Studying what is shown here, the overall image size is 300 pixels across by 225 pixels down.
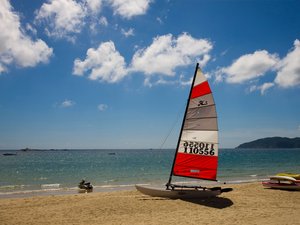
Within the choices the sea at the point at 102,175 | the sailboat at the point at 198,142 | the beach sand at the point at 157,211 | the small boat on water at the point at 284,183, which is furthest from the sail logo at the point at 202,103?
the sea at the point at 102,175

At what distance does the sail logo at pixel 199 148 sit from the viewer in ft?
49.2

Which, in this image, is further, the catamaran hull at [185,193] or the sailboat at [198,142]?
the catamaran hull at [185,193]

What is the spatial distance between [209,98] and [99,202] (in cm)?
778

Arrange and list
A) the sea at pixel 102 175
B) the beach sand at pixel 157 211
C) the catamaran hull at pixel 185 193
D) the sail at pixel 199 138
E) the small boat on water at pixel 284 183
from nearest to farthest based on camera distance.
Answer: the beach sand at pixel 157 211 → the sail at pixel 199 138 → the catamaran hull at pixel 185 193 → the small boat on water at pixel 284 183 → the sea at pixel 102 175

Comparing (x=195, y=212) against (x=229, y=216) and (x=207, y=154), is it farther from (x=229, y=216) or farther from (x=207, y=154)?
(x=207, y=154)

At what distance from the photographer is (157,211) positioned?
41.4 feet

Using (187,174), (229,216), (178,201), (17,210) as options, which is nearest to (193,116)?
(187,174)

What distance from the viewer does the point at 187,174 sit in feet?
Result: 49.8

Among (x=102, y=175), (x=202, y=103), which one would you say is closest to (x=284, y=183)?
(x=202, y=103)

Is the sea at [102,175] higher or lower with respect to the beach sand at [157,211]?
lower

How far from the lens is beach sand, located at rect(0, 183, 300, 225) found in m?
11.1

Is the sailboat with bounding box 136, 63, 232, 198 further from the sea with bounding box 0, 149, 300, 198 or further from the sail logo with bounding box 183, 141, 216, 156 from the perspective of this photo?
the sea with bounding box 0, 149, 300, 198

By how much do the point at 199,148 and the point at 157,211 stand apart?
162 inches

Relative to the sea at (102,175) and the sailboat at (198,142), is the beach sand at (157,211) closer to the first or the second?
the sailboat at (198,142)
